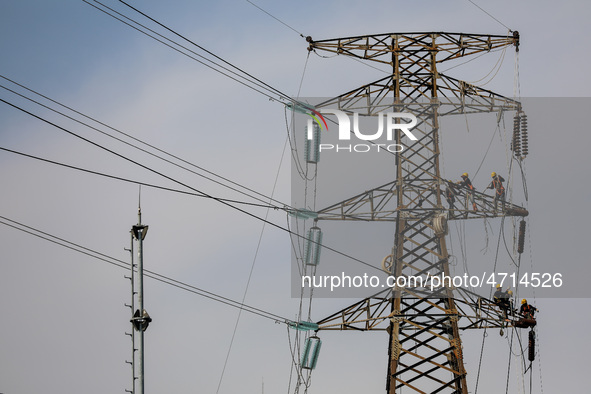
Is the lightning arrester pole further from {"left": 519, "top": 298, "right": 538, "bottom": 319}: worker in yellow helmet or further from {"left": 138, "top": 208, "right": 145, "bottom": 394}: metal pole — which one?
{"left": 519, "top": 298, "right": 538, "bottom": 319}: worker in yellow helmet

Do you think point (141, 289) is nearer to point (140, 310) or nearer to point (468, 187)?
point (140, 310)

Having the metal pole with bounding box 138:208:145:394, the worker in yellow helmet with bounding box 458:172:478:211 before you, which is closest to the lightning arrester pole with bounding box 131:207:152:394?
the metal pole with bounding box 138:208:145:394

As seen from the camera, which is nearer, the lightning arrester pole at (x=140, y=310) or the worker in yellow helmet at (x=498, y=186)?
the lightning arrester pole at (x=140, y=310)

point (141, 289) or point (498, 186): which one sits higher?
point (498, 186)

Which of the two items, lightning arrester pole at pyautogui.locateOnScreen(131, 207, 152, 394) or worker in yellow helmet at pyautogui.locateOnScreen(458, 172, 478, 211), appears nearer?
lightning arrester pole at pyautogui.locateOnScreen(131, 207, 152, 394)

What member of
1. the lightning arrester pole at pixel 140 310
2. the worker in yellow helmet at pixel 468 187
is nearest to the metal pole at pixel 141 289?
the lightning arrester pole at pixel 140 310

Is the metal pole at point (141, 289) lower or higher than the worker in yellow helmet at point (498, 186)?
lower

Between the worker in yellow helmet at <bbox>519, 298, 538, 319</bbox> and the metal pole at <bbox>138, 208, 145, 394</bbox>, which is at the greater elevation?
the worker in yellow helmet at <bbox>519, 298, 538, 319</bbox>

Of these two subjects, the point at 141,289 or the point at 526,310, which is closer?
the point at 141,289

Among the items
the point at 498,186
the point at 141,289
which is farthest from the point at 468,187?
the point at 141,289

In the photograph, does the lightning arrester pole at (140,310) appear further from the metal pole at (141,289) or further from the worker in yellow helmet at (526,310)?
the worker in yellow helmet at (526,310)

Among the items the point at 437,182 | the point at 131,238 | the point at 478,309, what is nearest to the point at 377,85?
the point at 437,182

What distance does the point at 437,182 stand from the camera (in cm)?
3828

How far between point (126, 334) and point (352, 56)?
1675 centimetres
